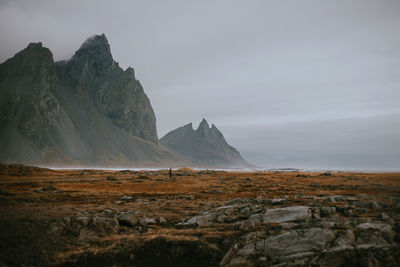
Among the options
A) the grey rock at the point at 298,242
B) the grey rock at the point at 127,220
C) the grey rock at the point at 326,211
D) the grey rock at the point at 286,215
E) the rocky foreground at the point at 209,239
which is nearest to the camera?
the rocky foreground at the point at 209,239

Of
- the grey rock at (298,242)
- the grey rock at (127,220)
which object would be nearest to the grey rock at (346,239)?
the grey rock at (298,242)

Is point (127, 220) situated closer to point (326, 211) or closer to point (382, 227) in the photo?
point (326, 211)

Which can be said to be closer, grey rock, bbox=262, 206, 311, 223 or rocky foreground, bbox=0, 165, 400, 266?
rocky foreground, bbox=0, 165, 400, 266

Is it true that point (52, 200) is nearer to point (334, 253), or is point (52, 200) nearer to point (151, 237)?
point (151, 237)

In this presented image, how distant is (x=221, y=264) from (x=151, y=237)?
15.1 feet

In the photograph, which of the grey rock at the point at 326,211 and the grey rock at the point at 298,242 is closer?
the grey rock at the point at 298,242

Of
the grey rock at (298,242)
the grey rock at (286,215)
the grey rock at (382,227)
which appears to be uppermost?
the grey rock at (382,227)

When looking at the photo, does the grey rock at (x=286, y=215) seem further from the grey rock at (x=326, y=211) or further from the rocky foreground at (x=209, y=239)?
the grey rock at (x=326, y=211)

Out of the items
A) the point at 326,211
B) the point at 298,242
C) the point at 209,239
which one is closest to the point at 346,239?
the point at 298,242

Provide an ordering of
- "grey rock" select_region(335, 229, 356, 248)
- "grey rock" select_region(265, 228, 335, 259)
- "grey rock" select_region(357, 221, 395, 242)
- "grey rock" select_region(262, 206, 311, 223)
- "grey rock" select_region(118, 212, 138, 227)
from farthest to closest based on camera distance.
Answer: "grey rock" select_region(118, 212, 138, 227), "grey rock" select_region(262, 206, 311, 223), "grey rock" select_region(357, 221, 395, 242), "grey rock" select_region(265, 228, 335, 259), "grey rock" select_region(335, 229, 356, 248)

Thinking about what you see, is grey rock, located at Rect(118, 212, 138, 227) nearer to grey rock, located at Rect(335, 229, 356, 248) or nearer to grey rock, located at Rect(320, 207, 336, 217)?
grey rock, located at Rect(335, 229, 356, 248)

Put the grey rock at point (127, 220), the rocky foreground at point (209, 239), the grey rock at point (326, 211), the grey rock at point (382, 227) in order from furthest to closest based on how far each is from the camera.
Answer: the grey rock at point (127, 220)
the grey rock at point (326, 211)
the grey rock at point (382, 227)
the rocky foreground at point (209, 239)

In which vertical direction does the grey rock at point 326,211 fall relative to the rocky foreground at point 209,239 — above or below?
above

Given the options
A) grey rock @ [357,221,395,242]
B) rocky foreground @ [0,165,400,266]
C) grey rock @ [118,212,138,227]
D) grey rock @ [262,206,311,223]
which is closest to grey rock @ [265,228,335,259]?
rocky foreground @ [0,165,400,266]
